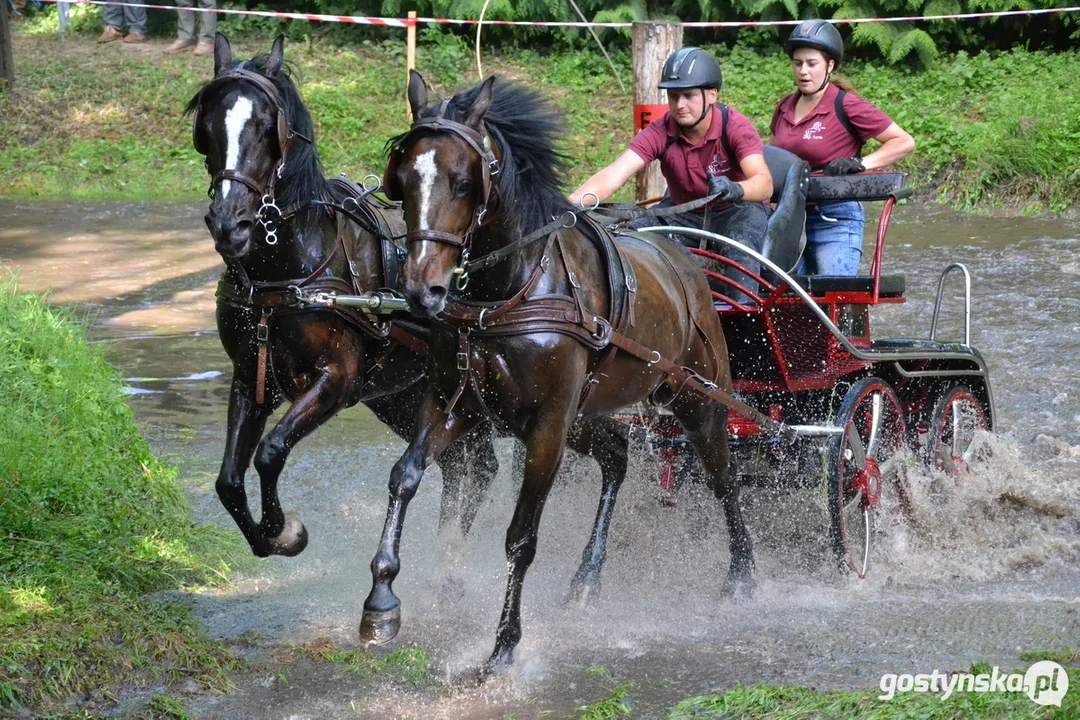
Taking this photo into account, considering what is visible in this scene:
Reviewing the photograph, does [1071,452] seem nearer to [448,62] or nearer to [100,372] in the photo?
[100,372]

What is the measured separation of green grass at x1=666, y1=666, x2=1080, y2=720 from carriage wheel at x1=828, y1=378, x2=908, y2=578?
4.84 ft

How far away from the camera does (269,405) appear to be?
4891mm

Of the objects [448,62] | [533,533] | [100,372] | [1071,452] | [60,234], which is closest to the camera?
[533,533]

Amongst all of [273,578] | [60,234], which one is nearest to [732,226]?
[273,578]

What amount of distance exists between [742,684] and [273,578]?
2298mm

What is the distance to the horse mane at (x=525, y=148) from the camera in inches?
162

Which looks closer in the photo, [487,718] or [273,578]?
[487,718]

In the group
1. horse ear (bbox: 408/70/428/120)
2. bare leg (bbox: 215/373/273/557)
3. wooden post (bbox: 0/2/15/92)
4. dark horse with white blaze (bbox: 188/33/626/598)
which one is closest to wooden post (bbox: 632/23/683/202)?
dark horse with white blaze (bbox: 188/33/626/598)

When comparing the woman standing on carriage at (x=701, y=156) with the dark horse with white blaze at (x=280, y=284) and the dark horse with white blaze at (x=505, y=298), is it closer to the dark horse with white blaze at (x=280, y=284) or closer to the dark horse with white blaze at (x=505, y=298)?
the dark horse with white blaze at (x=505, y=298)

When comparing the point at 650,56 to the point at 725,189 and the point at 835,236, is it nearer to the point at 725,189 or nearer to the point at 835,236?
the point at 835,236

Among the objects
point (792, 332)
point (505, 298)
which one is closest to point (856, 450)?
point (792, 332)

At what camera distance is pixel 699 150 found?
5777 mm

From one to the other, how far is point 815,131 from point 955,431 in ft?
5.62

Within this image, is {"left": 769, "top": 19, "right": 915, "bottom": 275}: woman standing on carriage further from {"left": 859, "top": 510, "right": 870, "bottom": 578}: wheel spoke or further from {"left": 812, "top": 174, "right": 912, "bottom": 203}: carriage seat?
{"left": 859, "top": 510, "right": 870, "bottom": 578}: wheel spoke
